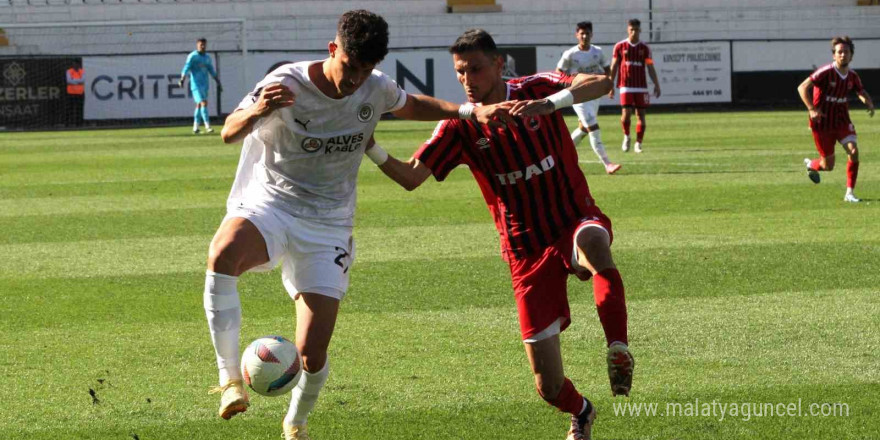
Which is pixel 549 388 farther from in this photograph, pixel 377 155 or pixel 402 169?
pixel 377 155

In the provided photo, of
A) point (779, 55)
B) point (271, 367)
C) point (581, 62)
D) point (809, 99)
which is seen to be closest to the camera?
point (271, 367)

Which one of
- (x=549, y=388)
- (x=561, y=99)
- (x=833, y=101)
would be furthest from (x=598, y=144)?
(x=549, y=388)

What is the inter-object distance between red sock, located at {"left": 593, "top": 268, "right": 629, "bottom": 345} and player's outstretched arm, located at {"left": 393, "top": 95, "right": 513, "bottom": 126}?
2.55ft

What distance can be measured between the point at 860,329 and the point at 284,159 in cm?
378

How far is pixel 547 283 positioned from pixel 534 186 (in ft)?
1.46

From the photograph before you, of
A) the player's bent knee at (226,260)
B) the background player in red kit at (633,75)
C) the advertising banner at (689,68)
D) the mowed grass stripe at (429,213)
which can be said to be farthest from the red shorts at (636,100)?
the player's bent knee at (226,260)

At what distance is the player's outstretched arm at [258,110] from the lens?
4.89 metres

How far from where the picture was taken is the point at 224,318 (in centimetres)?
496

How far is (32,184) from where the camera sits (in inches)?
675

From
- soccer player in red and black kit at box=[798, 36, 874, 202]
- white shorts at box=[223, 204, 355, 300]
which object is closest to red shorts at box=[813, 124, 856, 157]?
soccer player in red and black kit at box=[798, 36, 874, 202]

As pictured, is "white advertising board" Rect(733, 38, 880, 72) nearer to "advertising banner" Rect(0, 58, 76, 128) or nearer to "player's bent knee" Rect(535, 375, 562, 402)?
"advertising banner" Rect(0, 58, 76, 128)

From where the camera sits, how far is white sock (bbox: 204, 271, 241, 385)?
4.92 metres

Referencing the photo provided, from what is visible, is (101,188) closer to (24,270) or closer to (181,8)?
(24,270)

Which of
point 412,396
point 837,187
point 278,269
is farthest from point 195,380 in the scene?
point 837,187
